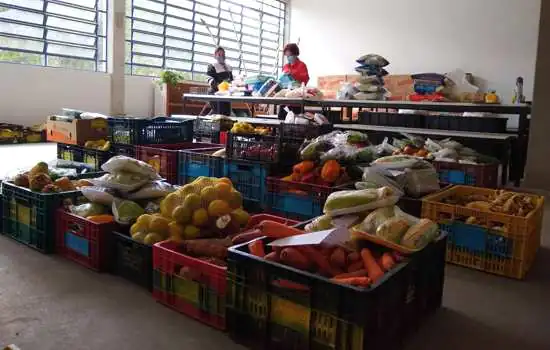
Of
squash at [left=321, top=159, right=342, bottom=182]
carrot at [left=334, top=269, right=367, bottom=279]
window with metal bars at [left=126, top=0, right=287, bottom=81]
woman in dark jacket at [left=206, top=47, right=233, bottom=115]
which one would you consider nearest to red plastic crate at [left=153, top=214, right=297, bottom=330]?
carrot at [left=334, top=269, right=367, bottom=279]

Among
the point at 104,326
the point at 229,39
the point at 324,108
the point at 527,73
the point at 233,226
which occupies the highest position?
the point at 229,39

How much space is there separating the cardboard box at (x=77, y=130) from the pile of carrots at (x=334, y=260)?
8.56 feet

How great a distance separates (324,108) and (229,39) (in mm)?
6210

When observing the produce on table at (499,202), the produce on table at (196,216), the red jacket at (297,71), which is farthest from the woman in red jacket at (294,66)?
→ the produce on table at (196,216)

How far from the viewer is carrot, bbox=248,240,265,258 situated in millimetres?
1651

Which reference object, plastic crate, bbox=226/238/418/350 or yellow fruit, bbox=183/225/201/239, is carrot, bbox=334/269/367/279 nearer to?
plastic crate, bbox=226/238/418/350

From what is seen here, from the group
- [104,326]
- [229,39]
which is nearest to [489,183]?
[104,326]

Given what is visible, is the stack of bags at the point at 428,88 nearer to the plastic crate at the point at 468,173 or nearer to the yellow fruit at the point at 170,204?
the plastic crate at the point at 468,173

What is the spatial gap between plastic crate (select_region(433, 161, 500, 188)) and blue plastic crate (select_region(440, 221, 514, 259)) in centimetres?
139

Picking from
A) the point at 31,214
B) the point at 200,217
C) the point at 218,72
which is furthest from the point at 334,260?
the point at 218,72

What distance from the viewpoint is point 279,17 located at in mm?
12820

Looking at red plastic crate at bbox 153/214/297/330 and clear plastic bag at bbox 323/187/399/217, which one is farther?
clear plastic bag at bbox 323/187/399/217

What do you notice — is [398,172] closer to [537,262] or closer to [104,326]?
[537,262]

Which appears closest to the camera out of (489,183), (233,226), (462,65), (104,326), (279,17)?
(104,326)
